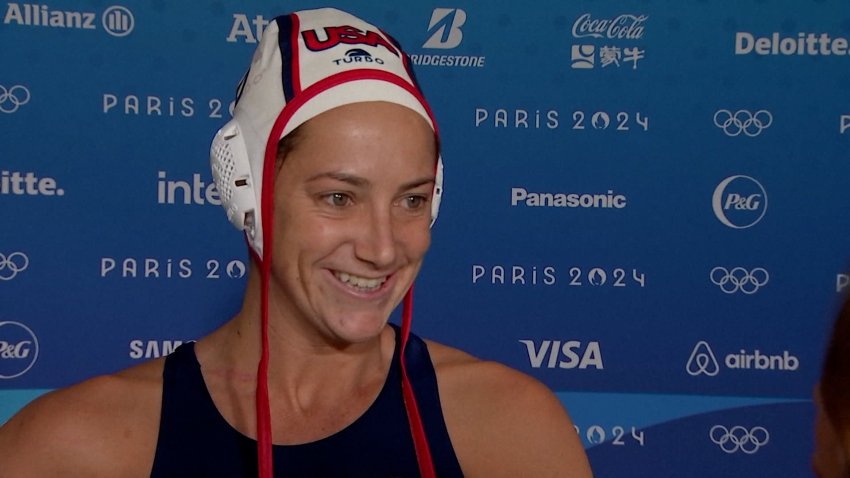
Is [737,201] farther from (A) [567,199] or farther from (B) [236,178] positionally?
(B) [236,178]

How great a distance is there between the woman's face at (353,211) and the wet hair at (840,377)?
81cm

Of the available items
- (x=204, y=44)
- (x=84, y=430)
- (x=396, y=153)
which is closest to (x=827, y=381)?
(x=396, y=153)

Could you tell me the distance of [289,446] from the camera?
1.84m

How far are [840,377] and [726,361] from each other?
95.1 inches

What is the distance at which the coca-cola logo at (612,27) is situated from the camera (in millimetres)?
3221

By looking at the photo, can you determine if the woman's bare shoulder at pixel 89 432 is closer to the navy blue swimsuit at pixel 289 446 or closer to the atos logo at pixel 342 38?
the navy blue swimsuit at pixel 289 446

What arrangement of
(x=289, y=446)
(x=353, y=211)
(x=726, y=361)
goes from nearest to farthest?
1. (x=353, y=211)
2. (x=289, y=446)
3. (x=726, y=361)

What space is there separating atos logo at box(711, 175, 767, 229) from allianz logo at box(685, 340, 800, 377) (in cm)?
38

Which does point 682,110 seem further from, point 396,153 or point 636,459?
point 396,153

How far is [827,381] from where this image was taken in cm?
100

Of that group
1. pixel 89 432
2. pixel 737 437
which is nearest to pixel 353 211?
pixel 89 432

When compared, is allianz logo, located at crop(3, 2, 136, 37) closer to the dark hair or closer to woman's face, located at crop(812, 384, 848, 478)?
the dark hair

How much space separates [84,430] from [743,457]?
2172mm

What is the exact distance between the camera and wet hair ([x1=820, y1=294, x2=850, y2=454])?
96cm
